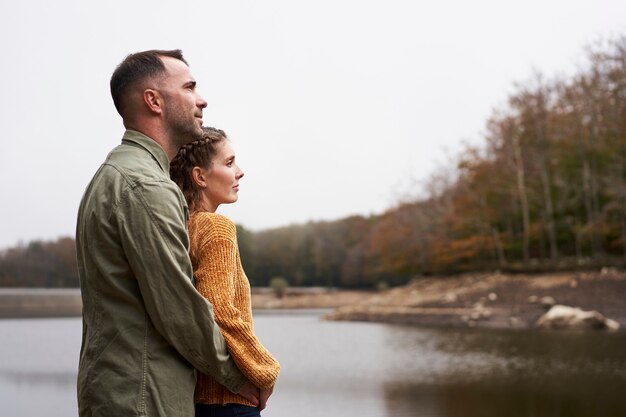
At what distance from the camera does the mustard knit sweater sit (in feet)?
6.06

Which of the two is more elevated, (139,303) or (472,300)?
(139,303)

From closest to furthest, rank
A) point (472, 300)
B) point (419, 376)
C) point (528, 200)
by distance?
1. point (419, 376)
2. point (472, 300)
3. point (528, 200)

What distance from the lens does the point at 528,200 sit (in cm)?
3142

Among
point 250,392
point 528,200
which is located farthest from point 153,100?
point 528,200

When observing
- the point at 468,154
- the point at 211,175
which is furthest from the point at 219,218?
the point at 468,154

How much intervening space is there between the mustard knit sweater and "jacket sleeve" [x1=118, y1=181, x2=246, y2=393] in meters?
0.12

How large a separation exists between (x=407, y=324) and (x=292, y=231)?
30158 mm

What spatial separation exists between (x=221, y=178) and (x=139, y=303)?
1.80 ft

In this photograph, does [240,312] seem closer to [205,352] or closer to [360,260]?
[205,352]

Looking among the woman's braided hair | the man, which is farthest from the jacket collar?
the woman's braided hair

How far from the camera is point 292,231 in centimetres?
5631

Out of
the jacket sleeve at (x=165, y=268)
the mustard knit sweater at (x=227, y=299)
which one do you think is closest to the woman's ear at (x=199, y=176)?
the mustard knit sweater at (x=227, y=299)

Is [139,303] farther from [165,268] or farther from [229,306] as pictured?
[229,306]

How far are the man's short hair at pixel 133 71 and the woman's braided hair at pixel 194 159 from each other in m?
0.30
